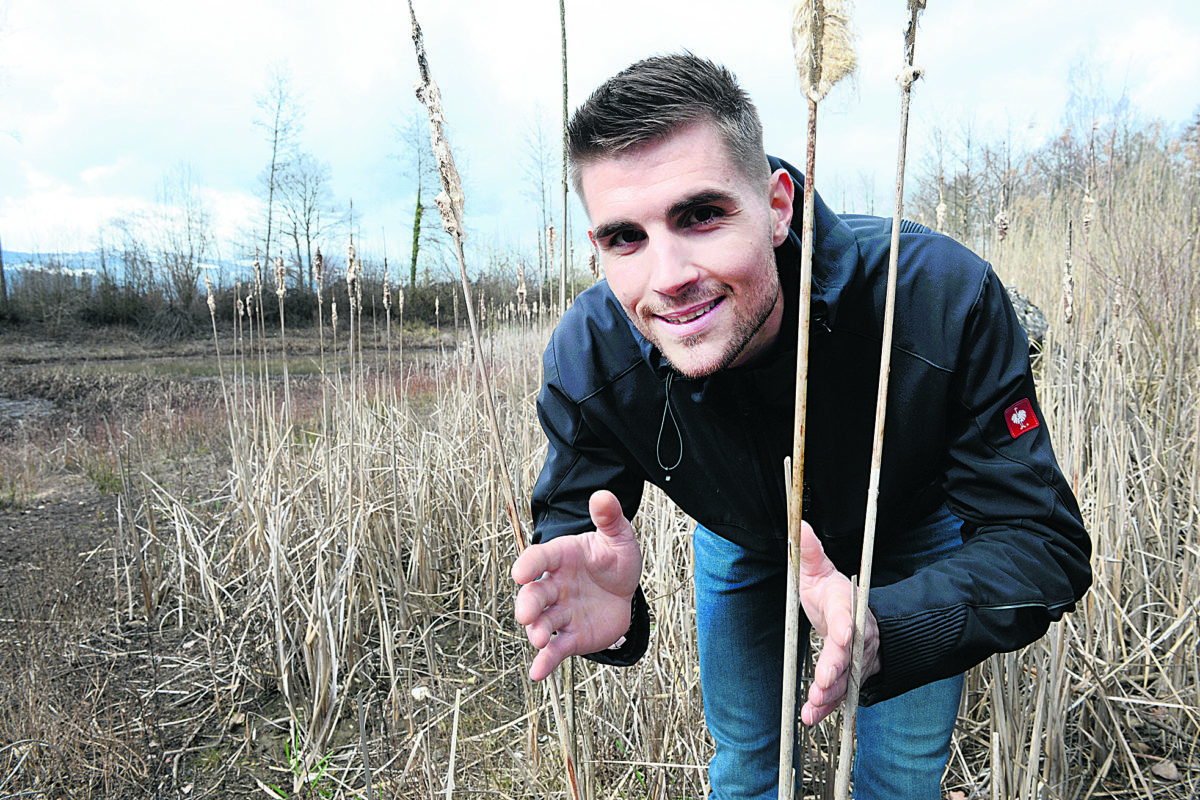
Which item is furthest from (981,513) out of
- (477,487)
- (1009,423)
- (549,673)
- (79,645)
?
(79,645)

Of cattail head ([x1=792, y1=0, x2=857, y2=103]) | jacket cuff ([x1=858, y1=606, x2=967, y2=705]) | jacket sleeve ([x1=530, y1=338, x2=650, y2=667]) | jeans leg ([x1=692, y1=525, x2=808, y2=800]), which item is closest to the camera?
cattail head ([x1=792, y1=0, x2=857, y2=103])

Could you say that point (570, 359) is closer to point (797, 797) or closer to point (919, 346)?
point (919, 346)

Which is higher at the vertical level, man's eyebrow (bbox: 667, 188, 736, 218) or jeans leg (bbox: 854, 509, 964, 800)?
man's eyebrow (bbox: 667, 188, 736, 218)

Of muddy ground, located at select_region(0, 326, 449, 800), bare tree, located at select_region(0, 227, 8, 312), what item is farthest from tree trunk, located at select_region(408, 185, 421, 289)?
muddy ground, located at select_region(0, 326, 449, 800)

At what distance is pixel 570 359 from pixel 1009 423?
2.64 ft

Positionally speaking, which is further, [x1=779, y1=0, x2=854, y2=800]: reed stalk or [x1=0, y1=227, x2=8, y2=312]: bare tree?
[x1=0, y1=227, x2=8, y2=312]: bare tree

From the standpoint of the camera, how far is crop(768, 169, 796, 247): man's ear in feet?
4.05

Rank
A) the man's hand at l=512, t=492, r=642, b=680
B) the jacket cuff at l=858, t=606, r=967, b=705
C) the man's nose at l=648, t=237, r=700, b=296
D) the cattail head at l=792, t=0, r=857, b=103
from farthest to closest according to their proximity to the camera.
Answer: the man's nose at l=648, t=237, r=700, b=296, the man's hand at l=512, t=492, r=642, b=680, the jacket cuff at l=858, t=606, r=967, b=705, the cattail head at l=792, t=0, r=857, b=103

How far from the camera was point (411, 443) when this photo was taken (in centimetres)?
318

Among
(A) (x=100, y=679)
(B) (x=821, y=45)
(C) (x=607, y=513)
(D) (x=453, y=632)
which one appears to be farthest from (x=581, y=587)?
(A) (x=100, y=679)

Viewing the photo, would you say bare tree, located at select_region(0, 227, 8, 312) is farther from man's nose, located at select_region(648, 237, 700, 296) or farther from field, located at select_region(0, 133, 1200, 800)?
man's nose, located at select_region(648, 237, 700, 296)

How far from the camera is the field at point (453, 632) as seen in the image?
1.74 meters

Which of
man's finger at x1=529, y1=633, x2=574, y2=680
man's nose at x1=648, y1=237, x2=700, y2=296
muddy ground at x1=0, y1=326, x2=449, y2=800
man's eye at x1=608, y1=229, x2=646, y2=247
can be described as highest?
man's eye at x1=608, y1=229, x2=646, y2=247

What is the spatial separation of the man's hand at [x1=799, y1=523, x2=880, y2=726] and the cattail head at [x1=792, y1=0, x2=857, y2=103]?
1.27 ft
